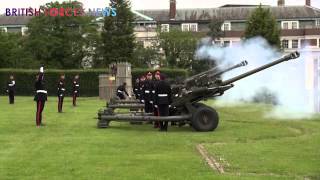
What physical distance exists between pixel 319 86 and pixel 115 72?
72.9 feet

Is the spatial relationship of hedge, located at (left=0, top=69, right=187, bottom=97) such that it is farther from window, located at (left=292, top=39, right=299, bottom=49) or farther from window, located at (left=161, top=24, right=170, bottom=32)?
window, located at (left=292, top=39, right=299, bottom=49)

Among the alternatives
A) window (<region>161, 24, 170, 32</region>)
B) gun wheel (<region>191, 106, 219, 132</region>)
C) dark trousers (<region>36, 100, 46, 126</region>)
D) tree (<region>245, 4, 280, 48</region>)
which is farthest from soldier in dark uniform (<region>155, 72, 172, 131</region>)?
window (<region>161, 24, 170, 32</region>)

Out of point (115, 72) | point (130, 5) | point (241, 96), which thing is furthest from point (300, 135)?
point (130, 5)

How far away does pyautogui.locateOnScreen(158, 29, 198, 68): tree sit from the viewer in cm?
7616

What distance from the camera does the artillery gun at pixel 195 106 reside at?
20.0 m

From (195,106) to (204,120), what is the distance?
72cm

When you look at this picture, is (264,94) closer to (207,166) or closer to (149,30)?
(207,166)

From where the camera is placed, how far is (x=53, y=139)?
683 inches

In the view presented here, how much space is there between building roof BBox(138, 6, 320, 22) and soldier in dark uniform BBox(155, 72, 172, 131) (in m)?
92.1

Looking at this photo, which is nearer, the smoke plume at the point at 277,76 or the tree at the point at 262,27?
the smoke plume at the point at 277,76

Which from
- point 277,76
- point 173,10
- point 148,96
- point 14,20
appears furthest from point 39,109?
point 14,20

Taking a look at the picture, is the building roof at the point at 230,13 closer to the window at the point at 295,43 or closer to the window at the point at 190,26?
the window at the point at 190,26

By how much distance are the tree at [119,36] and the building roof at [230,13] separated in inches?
1157

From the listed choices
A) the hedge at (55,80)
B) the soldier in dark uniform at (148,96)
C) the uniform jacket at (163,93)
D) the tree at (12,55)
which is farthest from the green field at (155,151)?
the tree at (12,55)
